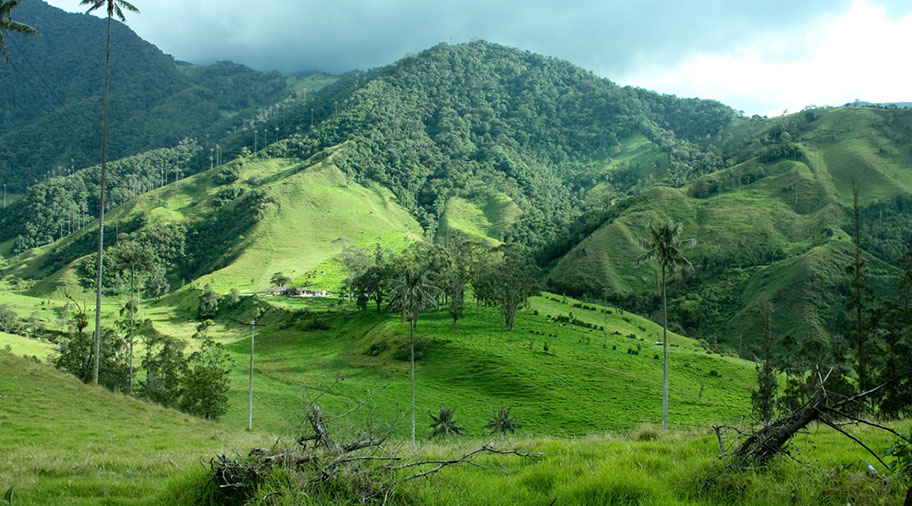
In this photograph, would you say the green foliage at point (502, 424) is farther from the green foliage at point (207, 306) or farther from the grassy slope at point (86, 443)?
the green foliage at point (207, 306)

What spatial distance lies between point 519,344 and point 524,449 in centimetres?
6366

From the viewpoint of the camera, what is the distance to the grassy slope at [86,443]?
6.77m

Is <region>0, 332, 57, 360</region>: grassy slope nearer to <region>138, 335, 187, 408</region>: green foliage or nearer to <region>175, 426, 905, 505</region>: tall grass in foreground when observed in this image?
<region>138, 335, 187, 408</region>: green foliage

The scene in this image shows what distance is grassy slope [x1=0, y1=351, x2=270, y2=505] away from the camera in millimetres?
6766

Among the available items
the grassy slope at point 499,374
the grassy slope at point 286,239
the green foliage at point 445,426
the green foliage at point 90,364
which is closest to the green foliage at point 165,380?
the green foliage at point 90,364

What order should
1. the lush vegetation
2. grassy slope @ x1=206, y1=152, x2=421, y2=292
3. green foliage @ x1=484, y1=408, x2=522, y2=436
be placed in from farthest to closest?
grassy slope @ x1=206, y1=152, x2=421, y2=292 < green foliage @ x1=484, y1=408, x2=522, y2=436 < the lush vegetation

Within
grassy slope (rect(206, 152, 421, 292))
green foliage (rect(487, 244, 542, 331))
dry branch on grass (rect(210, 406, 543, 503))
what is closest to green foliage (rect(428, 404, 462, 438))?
dry branch on grass (rect(210, 406, 543, 503))

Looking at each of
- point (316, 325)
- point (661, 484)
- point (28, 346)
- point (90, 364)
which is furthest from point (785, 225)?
point (28, 346)

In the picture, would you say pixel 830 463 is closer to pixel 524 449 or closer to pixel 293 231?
pixel 524 449

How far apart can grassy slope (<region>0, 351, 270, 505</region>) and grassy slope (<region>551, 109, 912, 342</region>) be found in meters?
108

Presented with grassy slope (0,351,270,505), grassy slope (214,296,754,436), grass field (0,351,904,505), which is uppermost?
grass field (0,351,904,505)

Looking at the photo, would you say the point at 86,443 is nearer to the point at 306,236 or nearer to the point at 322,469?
the point at 322,469

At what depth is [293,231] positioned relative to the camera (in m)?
166

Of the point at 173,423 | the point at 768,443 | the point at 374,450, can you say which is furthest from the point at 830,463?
the point at 173,423
